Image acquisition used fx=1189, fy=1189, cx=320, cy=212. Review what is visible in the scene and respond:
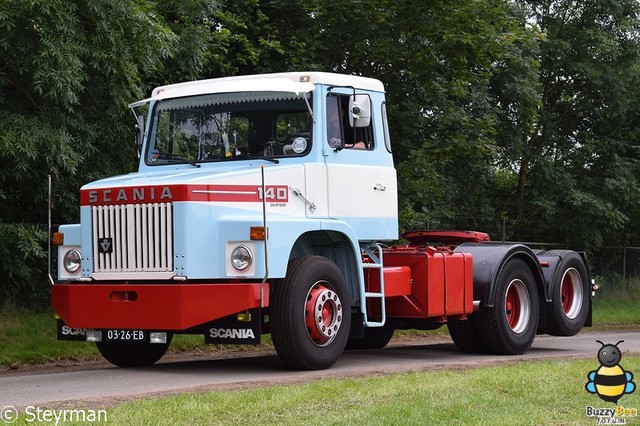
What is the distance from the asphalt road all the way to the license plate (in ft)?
1.23

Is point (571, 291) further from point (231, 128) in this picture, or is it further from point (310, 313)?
point (231, 128)

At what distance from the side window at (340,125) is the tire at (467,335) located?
3.21 m

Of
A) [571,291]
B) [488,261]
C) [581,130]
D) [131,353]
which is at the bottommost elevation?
[131,353]

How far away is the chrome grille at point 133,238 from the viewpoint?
11.5 metres

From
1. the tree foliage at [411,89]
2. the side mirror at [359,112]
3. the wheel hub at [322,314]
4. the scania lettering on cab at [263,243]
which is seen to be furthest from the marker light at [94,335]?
the side mirror at [359,112]

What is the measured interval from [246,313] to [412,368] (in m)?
2.11

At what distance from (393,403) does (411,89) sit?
14.3m

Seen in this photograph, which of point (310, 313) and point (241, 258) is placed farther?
point (310, 313)

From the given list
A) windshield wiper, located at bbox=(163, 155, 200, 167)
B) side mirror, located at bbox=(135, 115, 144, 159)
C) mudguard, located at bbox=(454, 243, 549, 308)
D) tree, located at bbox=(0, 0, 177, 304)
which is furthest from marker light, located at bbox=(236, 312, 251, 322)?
mudguard, located at bbox=(454, 243, 549, 308)

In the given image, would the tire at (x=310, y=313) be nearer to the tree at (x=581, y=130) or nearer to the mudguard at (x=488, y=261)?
the mudguard at (x=488, y=261)

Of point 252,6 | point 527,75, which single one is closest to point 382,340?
point 252,6

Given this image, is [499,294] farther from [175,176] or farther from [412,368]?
[175,176]

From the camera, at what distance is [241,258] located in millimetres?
11453

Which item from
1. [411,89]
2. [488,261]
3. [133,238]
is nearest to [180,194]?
[133,238]
